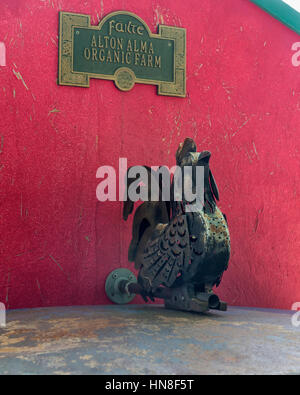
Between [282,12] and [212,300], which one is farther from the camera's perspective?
[282,12]

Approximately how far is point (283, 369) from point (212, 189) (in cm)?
82

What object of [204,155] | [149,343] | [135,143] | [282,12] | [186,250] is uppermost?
[282,12]

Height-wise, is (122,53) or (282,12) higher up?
(282,12)

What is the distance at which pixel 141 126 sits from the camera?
2.32 metres

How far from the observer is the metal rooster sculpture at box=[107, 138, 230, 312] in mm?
1604

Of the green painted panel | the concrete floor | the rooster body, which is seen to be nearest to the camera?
the concrete floor

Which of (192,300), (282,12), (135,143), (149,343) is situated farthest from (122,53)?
(149,343)

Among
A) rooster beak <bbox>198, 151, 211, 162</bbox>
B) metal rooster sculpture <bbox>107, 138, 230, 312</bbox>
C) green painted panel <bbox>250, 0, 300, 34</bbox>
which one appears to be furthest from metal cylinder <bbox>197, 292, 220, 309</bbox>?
green painted panel <bbox>250, 0, 300, 34</bbox>

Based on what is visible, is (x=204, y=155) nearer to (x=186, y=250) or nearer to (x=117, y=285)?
(x=186, y=250)

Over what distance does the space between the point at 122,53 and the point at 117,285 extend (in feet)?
3.69

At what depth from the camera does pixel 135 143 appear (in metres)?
2.30

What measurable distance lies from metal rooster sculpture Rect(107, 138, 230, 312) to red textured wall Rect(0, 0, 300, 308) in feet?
1.32

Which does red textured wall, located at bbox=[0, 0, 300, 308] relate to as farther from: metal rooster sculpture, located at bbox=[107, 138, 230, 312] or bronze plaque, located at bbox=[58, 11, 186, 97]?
metal rooster sculpture, located at bbox=[107, 138, 230, 312]

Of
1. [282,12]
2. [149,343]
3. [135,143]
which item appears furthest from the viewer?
[282,12]
